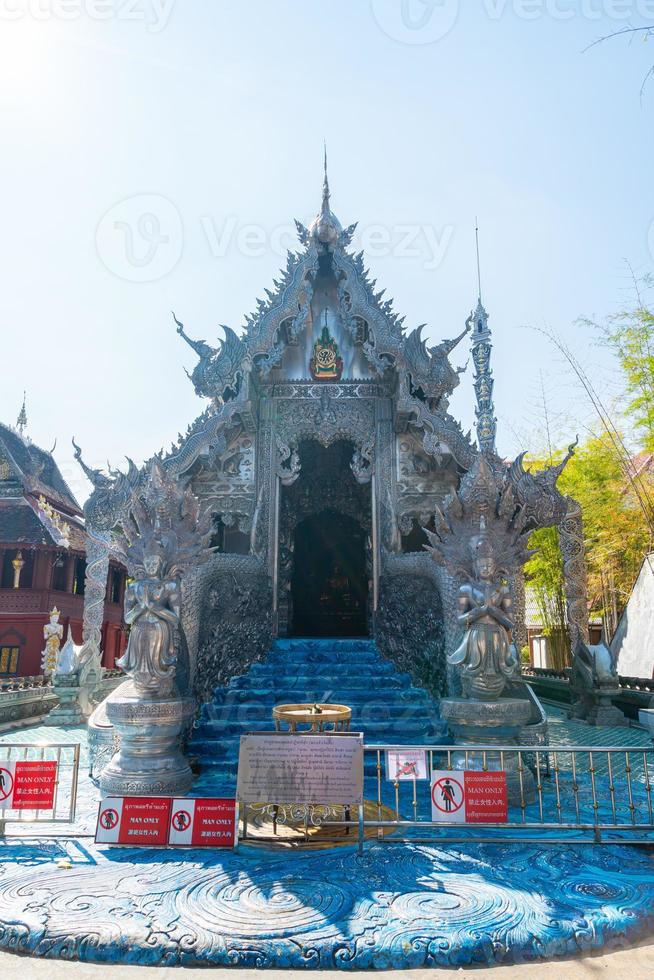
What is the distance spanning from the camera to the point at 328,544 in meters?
13.6

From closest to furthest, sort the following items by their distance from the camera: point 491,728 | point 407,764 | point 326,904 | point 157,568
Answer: point 326,904 < point 407,764 < point 491,728 < point 157,568

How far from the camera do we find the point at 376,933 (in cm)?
315

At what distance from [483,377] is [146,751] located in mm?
14428

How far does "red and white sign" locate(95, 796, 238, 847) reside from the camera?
444 cm

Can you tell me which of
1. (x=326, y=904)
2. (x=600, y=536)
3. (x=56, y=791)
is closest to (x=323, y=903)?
(x=326, y=904)

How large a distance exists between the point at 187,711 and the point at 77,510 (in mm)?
25537

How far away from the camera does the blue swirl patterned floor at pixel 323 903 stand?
10.0 ft

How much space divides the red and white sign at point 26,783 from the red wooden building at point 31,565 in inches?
763

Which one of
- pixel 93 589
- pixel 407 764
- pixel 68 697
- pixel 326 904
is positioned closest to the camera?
pixel 326 904

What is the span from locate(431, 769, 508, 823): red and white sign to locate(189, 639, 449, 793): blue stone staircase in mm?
2133

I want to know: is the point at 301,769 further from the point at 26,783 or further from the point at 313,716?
the point at 26,783

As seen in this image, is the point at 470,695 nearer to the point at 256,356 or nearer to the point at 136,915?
the point at 136,915

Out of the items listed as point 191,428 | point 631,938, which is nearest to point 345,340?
point 191,428

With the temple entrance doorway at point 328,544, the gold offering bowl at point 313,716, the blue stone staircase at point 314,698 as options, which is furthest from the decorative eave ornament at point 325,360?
the gold offering bowl at point 313,716
